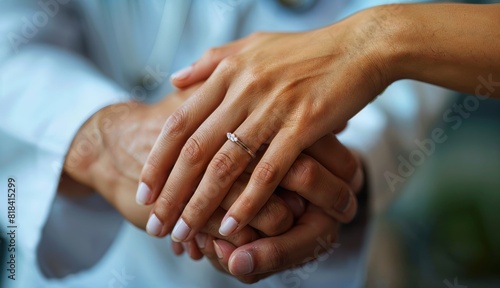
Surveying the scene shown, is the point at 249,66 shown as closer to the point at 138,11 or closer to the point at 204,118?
the point at 204,118

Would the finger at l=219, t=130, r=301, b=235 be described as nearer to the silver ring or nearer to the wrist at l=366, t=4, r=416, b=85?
the silver ring

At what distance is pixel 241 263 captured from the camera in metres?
0.56

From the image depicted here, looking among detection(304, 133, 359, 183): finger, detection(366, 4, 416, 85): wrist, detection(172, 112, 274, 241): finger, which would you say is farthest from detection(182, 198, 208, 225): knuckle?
detection(366, 4, 416, 85): wrist

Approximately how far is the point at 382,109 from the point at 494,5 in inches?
9.5

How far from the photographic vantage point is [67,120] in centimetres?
70

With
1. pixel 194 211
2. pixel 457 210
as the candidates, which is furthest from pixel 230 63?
pixel 457 210

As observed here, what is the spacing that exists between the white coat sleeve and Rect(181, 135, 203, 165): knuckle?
202mm

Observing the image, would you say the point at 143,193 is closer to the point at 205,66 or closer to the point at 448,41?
the point at 205,66

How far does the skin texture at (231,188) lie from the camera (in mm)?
573

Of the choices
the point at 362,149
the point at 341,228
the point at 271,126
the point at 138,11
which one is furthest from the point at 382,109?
the point at 138,11

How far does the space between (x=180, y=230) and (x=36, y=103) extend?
31cm

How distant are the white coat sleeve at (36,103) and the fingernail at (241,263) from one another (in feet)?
0.88

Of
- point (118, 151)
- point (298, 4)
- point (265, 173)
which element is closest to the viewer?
point (265, 173)

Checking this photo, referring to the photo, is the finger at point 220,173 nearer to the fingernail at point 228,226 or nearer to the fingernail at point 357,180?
the fingernail at point 228,226
